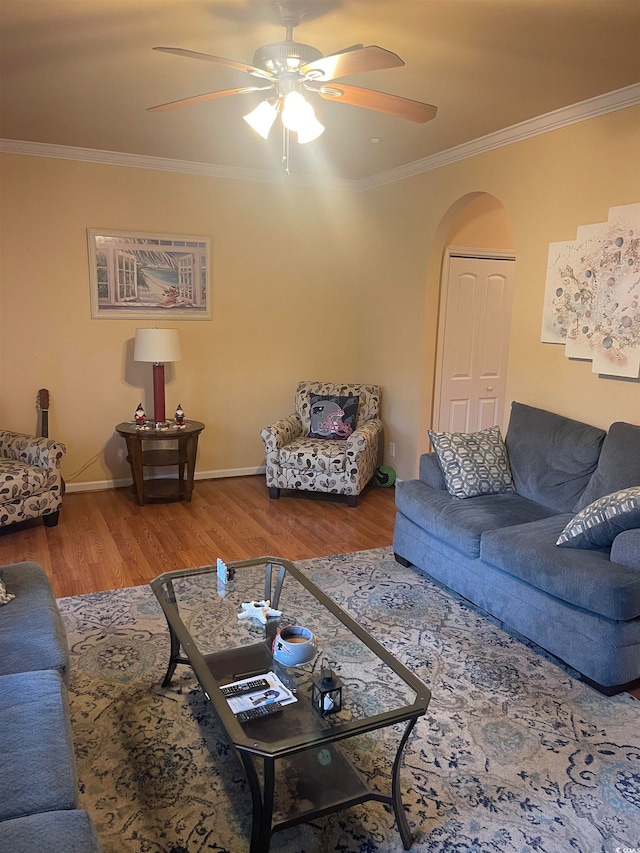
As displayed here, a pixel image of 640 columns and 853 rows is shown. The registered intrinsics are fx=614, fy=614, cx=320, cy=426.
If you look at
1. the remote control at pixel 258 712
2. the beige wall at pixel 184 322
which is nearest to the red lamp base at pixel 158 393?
the beige wall at pixel 184 322

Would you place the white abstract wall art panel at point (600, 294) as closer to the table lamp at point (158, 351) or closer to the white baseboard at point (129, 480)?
the table lamp at point (158, 351)

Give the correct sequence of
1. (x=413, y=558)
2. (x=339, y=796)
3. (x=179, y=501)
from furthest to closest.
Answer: (x=179, y=501), (x=413, y=558), (x=339, y=796)

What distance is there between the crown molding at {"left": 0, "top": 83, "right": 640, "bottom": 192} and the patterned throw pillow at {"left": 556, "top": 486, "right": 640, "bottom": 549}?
6.92ft

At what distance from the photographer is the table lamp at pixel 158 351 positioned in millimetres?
4719

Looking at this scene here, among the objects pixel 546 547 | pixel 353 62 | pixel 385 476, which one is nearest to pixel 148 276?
pixel 385 476

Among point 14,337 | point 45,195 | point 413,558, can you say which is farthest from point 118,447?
point 413,558

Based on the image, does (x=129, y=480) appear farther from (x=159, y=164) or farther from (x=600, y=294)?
(x=600, y=294)

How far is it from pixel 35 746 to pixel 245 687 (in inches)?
25.8

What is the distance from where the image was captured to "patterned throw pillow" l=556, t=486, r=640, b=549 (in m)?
2.58

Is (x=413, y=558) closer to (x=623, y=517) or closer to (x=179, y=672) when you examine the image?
(x=623, y=517)

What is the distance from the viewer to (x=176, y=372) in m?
5.30

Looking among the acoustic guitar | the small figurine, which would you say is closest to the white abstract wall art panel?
the small figurine

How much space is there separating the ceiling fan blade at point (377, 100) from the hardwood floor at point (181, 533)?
2555 millimetres

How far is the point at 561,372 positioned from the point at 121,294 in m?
3.42
